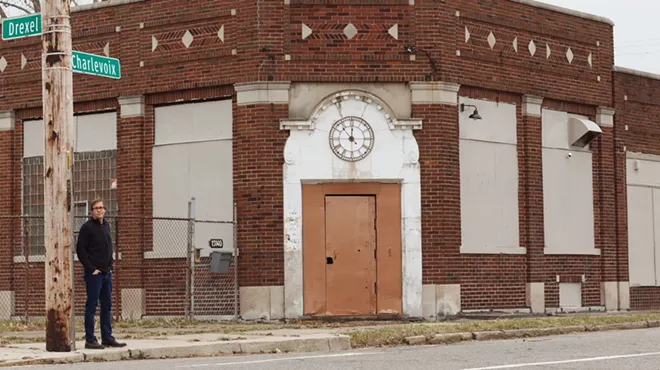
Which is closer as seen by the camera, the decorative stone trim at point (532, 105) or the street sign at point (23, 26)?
the street sign at point (23, 26)

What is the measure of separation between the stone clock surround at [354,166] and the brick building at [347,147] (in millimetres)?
29

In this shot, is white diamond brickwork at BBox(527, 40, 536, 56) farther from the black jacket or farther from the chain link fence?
the black jacket

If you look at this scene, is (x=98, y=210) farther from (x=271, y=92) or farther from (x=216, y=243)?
(x=271, y=92)

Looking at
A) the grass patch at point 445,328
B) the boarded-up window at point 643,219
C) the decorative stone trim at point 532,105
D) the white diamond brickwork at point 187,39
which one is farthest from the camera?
the boarded-up window at point 643,219

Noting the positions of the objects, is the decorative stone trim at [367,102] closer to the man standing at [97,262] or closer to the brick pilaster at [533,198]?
the brick pilaster at [533,198]

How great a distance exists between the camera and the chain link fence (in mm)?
22641

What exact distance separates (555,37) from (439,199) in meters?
5.39

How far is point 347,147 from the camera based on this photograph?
896 inches

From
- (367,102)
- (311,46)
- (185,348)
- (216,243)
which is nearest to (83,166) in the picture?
(216,243)

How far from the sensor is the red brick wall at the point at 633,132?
1073 inches

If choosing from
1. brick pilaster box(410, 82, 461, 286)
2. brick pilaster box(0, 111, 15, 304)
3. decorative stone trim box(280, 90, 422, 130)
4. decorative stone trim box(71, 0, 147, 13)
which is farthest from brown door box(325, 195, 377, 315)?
brick pilaster box(0, 111, 15, 304)

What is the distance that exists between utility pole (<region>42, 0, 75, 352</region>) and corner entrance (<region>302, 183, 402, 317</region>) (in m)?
8.25

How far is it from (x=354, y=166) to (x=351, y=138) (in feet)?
1.87

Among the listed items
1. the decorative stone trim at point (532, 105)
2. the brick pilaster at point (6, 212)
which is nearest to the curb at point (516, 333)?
the decorative stone trim at point (532, 105)
